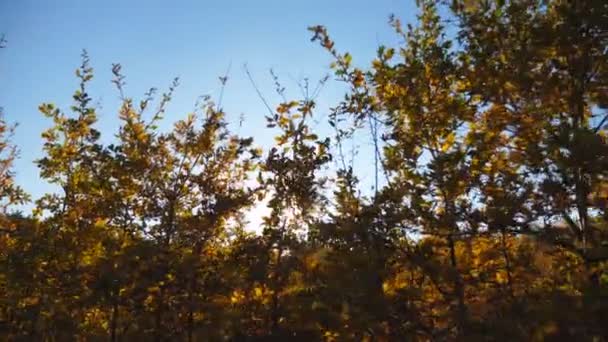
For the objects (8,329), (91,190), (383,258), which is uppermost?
(91,190)

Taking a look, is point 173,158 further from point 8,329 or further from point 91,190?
point 8,329

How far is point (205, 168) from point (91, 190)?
59.8 inches

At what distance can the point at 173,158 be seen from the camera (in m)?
6.42

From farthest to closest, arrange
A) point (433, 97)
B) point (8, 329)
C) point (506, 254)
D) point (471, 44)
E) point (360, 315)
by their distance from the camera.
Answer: point (8, 329) < point (433, 97) < point (471, 44) < point (506, 254) < point (360, 315)

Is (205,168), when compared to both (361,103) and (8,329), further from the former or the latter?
(8,329)

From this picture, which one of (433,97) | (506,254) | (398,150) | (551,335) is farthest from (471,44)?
(551,335)

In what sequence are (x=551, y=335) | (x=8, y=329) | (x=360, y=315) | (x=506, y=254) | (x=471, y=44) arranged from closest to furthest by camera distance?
1. (x=551, y=335)
2. (x=360, y=315)
3. (x=506, y=254)
4. (x=471, y=44)
5. (x=8, y=329)

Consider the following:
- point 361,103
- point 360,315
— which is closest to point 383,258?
point 360,315

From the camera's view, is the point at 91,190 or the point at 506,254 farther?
the point at 91,190

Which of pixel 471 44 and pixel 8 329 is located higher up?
pixel 471 44

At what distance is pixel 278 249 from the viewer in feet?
18.0

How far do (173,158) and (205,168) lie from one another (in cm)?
47

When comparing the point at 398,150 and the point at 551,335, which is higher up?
the point at 398,150

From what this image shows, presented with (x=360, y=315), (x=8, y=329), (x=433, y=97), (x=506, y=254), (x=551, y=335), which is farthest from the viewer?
(x=8, y=329)
